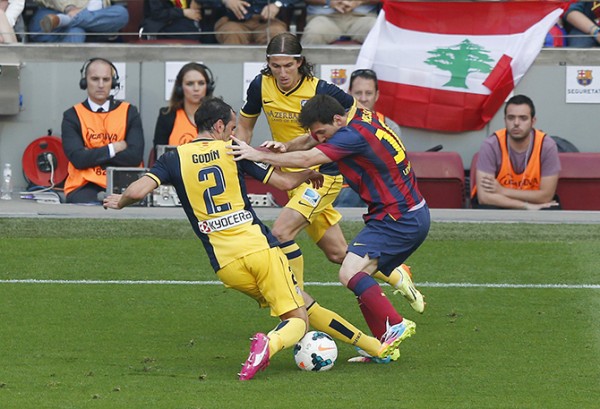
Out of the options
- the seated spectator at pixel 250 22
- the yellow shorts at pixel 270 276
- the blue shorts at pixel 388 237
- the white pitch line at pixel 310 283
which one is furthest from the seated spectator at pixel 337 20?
the yellow shorts at pixel 270 276

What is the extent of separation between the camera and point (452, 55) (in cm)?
1530

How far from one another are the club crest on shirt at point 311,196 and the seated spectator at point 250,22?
22.1 feet

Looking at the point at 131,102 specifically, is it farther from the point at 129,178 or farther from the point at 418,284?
the point at 418,284

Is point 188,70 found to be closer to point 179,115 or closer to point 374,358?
point 179,115

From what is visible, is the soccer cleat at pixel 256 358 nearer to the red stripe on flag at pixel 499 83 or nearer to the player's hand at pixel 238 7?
the red stripe on flag at pixel 499 83

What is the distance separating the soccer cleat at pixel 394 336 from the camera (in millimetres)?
7668

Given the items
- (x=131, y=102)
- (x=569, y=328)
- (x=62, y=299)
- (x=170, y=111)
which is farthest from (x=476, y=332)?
(x=131, y=102)

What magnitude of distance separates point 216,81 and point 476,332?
748 cm

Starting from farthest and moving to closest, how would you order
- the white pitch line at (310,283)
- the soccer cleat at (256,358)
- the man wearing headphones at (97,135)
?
the man wearing headphones at (97,135) < the white pitch line at (310,283) < the soccer cleat at (256,358)

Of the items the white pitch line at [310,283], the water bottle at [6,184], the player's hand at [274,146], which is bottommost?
the water bottle at [6,184]

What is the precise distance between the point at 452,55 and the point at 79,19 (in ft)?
15.0

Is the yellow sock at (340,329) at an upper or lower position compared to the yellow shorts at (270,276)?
lower

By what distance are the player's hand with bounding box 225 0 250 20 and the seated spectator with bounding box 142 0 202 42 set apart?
53 centimetres

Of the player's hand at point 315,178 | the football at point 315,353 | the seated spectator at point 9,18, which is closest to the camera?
the football at point 315,353
